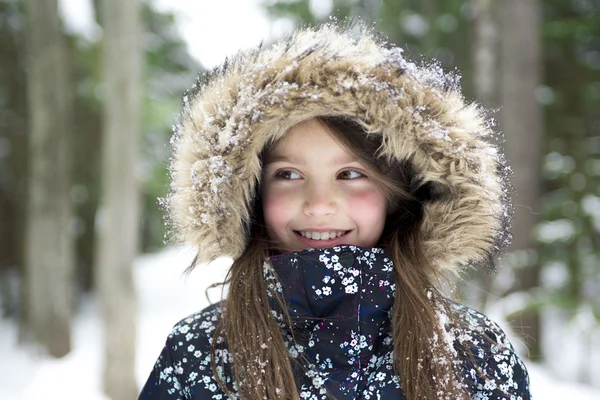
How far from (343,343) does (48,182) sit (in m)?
8.26

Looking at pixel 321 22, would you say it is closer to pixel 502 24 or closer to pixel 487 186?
pixel 487 186

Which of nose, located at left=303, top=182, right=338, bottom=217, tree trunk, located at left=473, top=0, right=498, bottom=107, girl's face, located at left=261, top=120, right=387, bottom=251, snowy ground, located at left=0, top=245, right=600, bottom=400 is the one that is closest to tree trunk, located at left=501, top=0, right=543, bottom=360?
tree trunk, located at left=473, top=0, right=498, bottom=107

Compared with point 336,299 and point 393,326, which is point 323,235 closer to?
point 336,299

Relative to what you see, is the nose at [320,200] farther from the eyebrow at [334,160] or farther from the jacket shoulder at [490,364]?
the jacket shoulder at [490,364]

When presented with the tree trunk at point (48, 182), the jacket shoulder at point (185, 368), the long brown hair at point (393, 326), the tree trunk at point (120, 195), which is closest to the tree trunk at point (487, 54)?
the tree trunk at point (120, 195)

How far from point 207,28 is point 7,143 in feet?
15.4

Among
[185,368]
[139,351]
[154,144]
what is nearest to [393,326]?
[185,368]

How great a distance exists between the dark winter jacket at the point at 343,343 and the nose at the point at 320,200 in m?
0.15

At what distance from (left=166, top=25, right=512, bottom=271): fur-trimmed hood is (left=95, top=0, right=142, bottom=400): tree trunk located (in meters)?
5.07

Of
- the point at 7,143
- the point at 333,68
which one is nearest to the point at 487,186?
the point at 333,68

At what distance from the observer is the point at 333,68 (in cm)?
177

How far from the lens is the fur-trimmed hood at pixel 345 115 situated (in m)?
1.77

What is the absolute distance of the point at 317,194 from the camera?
6.19ft

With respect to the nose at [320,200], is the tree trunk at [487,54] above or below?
above
